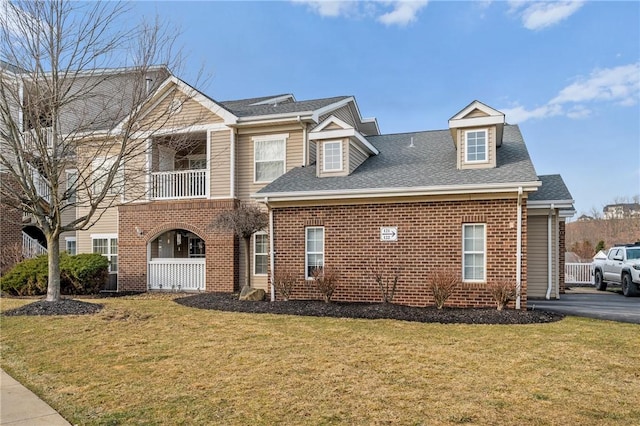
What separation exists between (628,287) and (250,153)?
14.3 m

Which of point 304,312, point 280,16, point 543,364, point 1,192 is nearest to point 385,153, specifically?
point 280,16

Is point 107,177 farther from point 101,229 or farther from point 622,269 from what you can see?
point 622,269

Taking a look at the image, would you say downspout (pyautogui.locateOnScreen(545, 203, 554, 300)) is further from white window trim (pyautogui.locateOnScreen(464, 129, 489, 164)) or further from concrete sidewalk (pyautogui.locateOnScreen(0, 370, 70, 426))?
concrete sidewalk (pyautogui.locateOnScreen(0, 370, 70, 426))

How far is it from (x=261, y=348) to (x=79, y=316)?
5.75m

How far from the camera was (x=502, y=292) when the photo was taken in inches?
421

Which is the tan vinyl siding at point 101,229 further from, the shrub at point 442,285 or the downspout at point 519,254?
the downspout at point 519,254

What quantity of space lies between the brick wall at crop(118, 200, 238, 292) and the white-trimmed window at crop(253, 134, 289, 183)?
152 cm

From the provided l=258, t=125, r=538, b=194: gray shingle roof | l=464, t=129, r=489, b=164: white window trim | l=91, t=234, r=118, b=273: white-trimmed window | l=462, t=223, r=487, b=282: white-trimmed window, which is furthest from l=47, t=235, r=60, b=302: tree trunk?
l=464, t=129, r=489, b=164: white window trim

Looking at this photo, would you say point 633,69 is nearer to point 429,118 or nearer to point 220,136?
point 429,118

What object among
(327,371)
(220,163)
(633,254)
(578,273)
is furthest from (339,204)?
(578,273)

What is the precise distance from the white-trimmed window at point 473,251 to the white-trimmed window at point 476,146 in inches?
87.1

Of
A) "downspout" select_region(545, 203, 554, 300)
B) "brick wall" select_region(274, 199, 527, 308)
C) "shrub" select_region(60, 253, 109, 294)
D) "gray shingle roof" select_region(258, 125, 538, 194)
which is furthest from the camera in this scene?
"shrub" select_region(60, 253, 109, 294)

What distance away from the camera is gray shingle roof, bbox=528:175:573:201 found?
12.8 meters

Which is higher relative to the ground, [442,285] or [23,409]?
[442,285]
